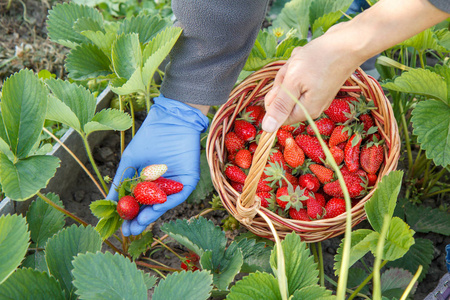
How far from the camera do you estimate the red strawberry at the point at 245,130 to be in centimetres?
127

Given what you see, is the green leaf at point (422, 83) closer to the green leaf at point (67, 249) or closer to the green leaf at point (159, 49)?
the green leaf at point (159, 49)

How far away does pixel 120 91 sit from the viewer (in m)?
1.00

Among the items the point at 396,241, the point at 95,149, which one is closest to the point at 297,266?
the point at 396,241

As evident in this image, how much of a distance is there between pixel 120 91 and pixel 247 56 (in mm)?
425

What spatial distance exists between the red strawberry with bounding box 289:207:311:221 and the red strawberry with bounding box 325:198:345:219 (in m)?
0.07

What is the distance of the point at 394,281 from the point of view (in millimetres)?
1119

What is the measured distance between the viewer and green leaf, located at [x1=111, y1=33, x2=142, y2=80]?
1.05 metres

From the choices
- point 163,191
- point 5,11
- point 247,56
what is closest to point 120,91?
point 163,191

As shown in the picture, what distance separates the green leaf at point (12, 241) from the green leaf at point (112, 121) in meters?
0.34

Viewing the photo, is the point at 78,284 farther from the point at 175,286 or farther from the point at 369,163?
the point at 369,163

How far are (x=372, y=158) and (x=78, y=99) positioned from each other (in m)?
0.84

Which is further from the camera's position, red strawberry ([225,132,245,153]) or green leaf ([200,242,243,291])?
red strawberry ([225,132,245,153])

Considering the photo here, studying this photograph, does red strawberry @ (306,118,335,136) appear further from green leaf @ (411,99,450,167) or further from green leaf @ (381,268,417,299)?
green leaf @ (381,268,417,299)

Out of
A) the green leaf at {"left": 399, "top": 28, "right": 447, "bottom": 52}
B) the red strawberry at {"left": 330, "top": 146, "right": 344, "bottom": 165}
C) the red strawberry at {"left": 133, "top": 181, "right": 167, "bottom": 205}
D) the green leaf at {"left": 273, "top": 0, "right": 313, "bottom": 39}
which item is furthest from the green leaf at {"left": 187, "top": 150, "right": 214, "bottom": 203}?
the green leaf at {"left": 399, "top": 28, "right": 447, "bottom": 52}
